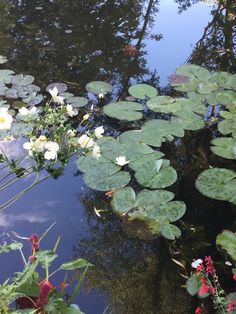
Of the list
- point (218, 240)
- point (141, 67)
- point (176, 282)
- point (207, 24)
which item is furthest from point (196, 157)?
point (207, 24)

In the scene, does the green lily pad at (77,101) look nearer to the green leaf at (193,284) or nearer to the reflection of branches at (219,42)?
the reflection of branches at (219,42)

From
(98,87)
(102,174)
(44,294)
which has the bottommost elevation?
(102,174)

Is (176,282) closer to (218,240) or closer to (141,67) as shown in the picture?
(218,240)

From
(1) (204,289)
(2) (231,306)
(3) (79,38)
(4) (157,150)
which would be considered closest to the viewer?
(2) (231,306)

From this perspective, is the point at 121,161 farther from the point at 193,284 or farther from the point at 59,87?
the point at 59,87

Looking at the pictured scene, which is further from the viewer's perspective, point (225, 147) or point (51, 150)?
point (225, 147)

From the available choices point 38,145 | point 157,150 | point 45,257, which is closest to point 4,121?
point 38,145

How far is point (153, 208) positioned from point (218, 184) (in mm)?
374

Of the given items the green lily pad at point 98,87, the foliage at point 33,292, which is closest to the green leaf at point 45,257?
the foliage at point 33,292

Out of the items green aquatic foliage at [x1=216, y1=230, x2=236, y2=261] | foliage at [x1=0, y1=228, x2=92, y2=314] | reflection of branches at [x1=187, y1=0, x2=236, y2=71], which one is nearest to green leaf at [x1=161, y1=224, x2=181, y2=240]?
green aquatic foliage at [x1=216, y1=230, x2=236, y2=261]

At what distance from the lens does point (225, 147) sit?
90.7 inches

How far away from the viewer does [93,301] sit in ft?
5.59

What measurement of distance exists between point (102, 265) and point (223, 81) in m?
1.73

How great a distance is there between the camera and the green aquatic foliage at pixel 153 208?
1895 millimetres
